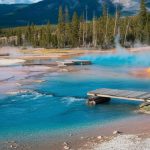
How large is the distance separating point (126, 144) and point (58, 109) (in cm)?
939

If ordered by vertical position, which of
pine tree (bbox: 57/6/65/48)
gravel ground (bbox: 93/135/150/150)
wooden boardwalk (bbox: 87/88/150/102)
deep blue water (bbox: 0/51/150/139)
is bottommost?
deep blue water (bbox: 0/51/150/139)

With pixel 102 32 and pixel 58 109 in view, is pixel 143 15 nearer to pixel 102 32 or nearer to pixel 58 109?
pixel 102 32

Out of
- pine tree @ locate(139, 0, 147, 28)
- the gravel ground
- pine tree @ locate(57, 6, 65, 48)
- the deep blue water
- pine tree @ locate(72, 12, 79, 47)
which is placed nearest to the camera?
the gravel ground

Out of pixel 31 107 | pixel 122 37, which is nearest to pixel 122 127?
pixel 31 107

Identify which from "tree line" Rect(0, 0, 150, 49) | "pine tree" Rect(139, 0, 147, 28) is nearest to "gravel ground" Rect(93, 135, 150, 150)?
"tree line" Rect(0, 0, 150, 49)

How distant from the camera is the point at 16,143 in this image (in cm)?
1880

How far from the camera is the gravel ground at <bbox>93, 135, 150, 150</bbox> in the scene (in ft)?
56.0

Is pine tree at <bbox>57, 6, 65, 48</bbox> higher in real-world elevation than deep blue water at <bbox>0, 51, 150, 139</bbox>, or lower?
higher

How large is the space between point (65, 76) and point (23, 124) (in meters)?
21.5

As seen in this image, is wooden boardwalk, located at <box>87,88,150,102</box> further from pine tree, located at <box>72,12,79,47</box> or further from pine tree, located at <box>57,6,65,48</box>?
pine tree, located at <box>57,6,65,48</box>

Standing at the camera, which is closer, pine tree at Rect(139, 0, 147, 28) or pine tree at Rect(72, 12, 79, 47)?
pine tree at Rect(139, 0, 147, 28)

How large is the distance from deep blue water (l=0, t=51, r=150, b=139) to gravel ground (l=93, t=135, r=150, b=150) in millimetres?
3200

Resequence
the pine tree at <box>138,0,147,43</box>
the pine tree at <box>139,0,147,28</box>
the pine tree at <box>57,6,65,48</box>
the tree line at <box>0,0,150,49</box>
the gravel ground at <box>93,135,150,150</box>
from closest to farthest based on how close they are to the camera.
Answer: the gravel ground at <box>93,135,150,150</box> < the pine tree at <box>138,0,147,43</box> < the tree line at <box>0,0,150,49</box> < the pine tree at <box>139,0,147,28</box> < the pine tree at <box>57,6,65,48</box>

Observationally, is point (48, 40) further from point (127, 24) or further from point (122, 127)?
point (122, 127)
